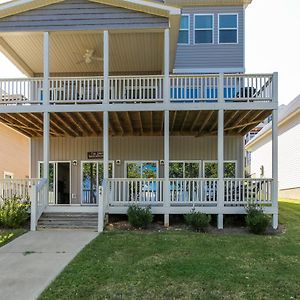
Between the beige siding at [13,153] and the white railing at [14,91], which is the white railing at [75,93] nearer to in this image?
the white railing at [14,91]

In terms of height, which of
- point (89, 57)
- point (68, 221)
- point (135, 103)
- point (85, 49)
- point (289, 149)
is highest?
point (85, 49)

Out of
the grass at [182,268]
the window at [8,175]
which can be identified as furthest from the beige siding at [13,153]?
the grass at [182,268]

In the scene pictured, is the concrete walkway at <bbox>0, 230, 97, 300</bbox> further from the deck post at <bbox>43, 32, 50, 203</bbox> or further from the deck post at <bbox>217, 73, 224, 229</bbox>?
the deck post at <bbox>217, 73, 224, 229</bbox>

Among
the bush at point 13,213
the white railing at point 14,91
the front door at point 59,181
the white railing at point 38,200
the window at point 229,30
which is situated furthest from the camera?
the window at point 229,30

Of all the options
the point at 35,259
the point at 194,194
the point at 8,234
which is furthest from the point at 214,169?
the point at 35,259

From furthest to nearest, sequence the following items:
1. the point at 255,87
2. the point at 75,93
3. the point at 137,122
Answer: the point at 137,122
the point at 75,93
the point at 255,87

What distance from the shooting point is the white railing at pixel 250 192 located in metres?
13.1

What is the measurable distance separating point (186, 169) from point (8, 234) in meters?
8.74

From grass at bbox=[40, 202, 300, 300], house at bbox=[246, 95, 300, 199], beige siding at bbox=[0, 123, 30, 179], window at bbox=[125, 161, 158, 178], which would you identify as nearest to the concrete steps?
grass at bbox=[40, 202, 300, 300]

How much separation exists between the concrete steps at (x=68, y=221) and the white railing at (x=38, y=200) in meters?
0.23

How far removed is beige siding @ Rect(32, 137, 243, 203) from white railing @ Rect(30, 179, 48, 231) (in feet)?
15.3

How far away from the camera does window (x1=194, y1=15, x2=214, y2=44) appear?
18703mm

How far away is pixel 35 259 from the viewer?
8969 millimetres

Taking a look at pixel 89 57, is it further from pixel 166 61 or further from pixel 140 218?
pixel 140 218
